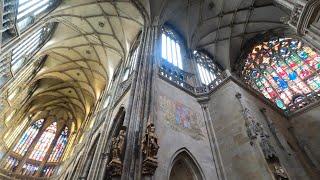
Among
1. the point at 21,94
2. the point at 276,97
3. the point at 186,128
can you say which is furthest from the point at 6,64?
the point at 276,97

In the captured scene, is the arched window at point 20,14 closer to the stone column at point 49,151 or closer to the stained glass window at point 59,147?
the stone column at point 49,151

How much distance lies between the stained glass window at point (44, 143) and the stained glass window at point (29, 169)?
0.82m

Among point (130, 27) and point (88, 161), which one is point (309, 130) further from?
point (130, 27)

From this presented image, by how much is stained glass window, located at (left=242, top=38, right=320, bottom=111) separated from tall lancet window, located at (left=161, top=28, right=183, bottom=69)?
537cm

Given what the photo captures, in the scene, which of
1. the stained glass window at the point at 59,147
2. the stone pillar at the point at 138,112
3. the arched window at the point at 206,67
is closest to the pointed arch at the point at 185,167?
the stone pillar at the point at 138,112

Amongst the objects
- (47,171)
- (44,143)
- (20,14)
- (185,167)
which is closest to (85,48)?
(20,14)

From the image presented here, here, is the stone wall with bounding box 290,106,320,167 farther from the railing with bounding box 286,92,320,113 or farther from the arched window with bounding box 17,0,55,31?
Answer: the arched window with bounding box 17,0,55,31

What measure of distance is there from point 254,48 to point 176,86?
998cm

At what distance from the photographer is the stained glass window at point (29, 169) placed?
2183 cm

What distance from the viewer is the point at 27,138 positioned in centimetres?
2408

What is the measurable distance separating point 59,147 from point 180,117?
65.3ft

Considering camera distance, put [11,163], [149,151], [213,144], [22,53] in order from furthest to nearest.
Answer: [11,163] → [22,53] → [213,144] → [149,151]

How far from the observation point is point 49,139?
25359 mm

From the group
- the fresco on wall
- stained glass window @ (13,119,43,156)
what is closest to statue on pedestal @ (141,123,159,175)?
the fresco on wall
